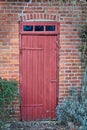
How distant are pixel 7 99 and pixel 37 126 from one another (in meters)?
1.04

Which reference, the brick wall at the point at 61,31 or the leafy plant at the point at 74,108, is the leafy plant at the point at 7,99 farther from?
the leafy plant at the point at 74,108

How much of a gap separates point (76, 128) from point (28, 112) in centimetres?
146

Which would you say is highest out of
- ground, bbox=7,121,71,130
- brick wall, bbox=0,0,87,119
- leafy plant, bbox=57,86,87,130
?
brick wall, bbox=0,0,87,119

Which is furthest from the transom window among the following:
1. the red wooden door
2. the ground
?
the ground

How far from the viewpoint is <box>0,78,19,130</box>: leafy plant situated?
8244 mm

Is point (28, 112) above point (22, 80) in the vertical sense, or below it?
below

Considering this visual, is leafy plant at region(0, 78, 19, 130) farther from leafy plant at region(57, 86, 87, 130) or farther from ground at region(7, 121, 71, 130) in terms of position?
leafy plant at region(57, 86, 87, 130)

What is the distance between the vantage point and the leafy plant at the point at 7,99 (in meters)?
8.24

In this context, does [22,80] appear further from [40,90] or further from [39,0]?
[39,0]

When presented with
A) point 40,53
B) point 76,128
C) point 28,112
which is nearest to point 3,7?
point 40,53

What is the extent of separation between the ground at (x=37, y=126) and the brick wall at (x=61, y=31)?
874 millimetres

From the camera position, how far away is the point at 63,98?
9023 millimetres

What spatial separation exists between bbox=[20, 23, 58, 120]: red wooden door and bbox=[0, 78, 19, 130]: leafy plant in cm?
30

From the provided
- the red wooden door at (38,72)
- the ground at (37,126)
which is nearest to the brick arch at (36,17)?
the red wooden door at (38,72)
